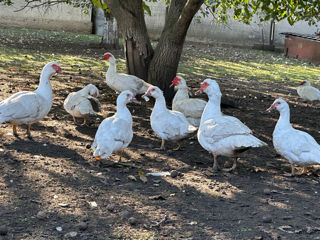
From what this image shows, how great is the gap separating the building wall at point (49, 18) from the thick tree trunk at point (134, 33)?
1523cm

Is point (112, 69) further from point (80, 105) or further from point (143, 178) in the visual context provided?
point (143, 178)

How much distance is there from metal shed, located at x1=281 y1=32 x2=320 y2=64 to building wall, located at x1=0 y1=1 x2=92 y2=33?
1061cm

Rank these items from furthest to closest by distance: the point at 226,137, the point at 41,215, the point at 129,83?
the point at 129,83, the point at 226,137, the point at 41,215

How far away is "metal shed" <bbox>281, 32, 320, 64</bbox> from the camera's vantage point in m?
18.5

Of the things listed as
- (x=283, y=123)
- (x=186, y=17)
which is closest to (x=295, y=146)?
(x=283, y=123)

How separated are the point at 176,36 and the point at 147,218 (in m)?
5.32

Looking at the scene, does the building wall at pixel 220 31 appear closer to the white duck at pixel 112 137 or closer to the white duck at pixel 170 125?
the white duck at pixel 170 125

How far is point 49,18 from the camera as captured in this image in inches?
931

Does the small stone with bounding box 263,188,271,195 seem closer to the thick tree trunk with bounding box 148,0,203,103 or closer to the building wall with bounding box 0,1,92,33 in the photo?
the thick tree trunk with bounding box 148,0,203,103

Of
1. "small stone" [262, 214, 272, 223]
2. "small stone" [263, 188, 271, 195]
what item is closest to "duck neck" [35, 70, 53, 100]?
"small stone" [263, 188, 271, 195]

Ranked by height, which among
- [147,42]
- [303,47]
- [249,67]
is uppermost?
[147,42]

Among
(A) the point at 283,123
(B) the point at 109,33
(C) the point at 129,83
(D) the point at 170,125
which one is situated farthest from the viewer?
(B) the point at 109,33

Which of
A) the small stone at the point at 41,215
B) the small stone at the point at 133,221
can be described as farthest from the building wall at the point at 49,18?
the small stone at the point at 133,221

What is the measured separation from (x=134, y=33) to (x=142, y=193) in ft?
16.3
